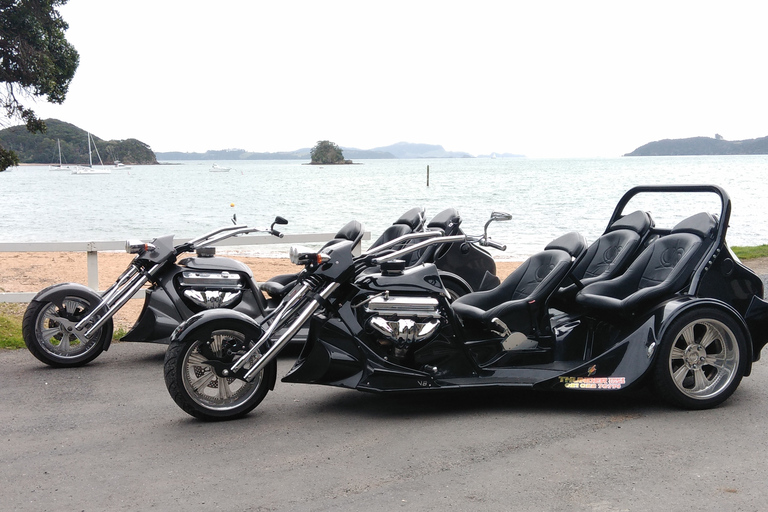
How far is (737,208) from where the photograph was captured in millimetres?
48125

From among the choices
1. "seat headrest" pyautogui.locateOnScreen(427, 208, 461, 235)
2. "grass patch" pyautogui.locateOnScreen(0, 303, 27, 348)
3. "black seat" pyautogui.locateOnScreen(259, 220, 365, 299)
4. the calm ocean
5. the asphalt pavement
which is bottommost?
the calm ocean

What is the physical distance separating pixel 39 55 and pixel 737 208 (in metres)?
45.0

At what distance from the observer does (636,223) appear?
7312mm

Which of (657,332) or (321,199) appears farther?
(321,199)

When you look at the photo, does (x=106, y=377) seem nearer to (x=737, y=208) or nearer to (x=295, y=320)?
(x=295, y=320)

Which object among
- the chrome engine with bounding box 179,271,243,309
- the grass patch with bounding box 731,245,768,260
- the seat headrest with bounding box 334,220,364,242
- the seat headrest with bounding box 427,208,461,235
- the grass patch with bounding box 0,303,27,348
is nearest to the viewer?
the chrome engine with bounding box 179,271,243,309

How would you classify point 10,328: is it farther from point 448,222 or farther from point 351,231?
point 448,222

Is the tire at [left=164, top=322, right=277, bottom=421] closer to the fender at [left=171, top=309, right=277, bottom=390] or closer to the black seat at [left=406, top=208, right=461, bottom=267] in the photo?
the fender at [left=171, top=309, right=277, bottom=390]

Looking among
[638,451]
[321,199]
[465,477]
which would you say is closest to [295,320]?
[465,477]

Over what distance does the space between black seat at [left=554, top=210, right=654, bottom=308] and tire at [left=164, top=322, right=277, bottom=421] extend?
2619mm

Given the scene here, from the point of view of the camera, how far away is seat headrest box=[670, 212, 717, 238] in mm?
6484

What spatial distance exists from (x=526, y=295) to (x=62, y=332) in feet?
A: 14.3

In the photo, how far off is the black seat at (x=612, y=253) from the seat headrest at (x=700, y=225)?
41 cm

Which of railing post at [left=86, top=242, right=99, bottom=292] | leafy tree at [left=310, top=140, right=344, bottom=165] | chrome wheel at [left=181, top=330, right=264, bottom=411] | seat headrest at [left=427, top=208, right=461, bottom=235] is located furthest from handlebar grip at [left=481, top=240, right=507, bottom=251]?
leafy tree at [left=310, top=140, right=344, bottom=165]
